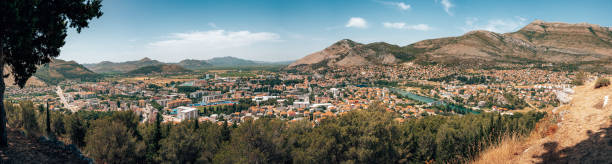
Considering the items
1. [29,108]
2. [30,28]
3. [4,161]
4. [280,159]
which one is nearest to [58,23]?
[30,28]

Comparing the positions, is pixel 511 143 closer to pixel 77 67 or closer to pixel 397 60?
pixel 397 60

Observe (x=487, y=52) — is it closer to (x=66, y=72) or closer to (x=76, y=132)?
(x=76, y=132)

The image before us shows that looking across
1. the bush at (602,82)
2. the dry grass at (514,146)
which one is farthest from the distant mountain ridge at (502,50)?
the dry grass at (514,146)

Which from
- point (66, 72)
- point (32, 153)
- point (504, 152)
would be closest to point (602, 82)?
point (504, 152)

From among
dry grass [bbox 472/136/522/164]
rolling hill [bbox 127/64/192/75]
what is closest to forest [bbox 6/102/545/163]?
dry grass [bbox 472/136/522/164]

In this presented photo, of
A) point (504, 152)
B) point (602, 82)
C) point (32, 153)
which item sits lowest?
point (32, 153)

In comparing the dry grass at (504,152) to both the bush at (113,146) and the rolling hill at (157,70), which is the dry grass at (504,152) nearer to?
the bush at (113,146)

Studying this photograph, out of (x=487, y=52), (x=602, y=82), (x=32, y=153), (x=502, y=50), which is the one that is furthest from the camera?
(x=502, y=50)
